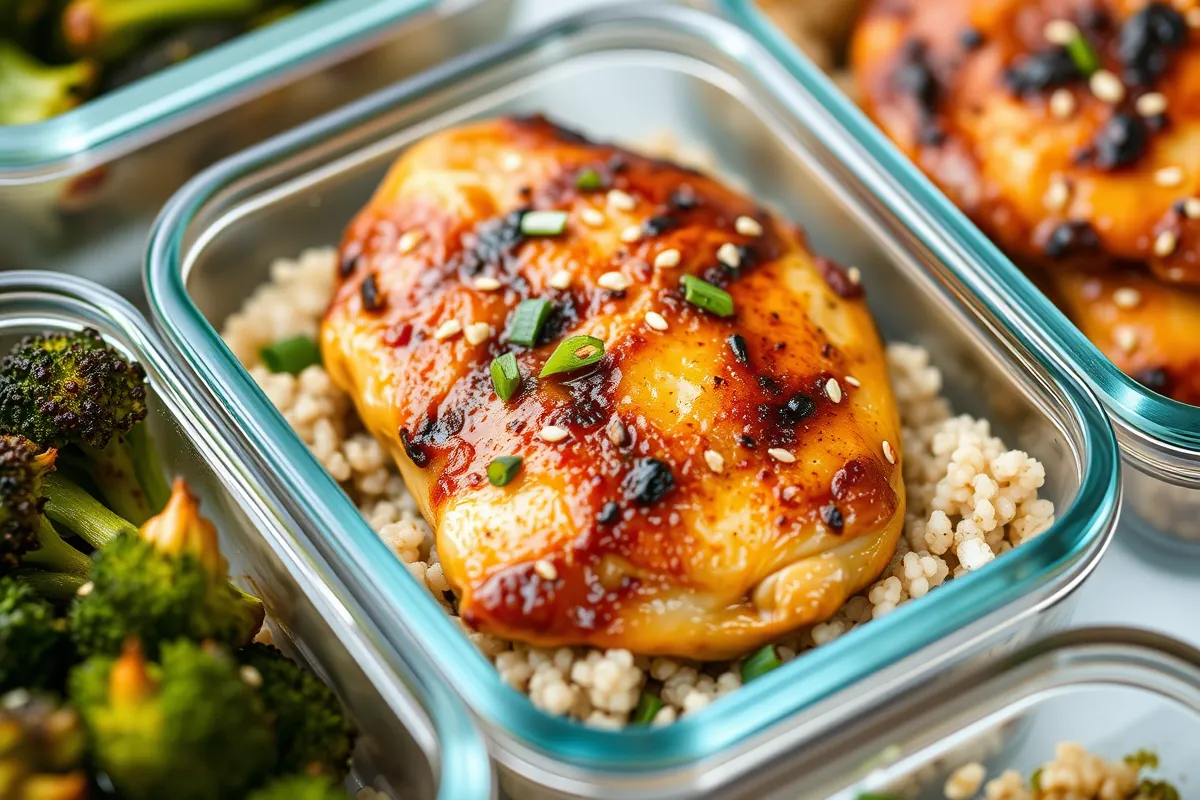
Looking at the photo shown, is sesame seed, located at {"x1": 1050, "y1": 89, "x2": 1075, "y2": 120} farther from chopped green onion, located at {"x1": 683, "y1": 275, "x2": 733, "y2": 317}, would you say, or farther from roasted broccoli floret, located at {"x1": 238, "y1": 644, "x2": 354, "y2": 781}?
roasted broccoli floret, located at {"x1": 238, "y1": 644, "x2": 354, "y2": 781}

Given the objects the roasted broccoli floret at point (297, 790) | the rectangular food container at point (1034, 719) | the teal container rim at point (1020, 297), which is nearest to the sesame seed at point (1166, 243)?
the teal container rim at point (1020, 297)

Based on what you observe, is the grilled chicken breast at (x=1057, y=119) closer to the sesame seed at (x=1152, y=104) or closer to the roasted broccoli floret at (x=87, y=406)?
the sesame seed at (x=1152, y=104)

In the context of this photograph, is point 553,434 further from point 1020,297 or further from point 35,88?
point 35,88

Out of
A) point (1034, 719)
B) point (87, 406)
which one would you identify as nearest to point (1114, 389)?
point (1034, 719)

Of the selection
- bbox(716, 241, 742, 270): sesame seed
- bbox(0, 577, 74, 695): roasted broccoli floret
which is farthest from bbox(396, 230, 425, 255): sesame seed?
bbox(0, 577, 74, 695): roasted broccoli floret

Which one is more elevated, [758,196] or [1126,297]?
[758,196]
